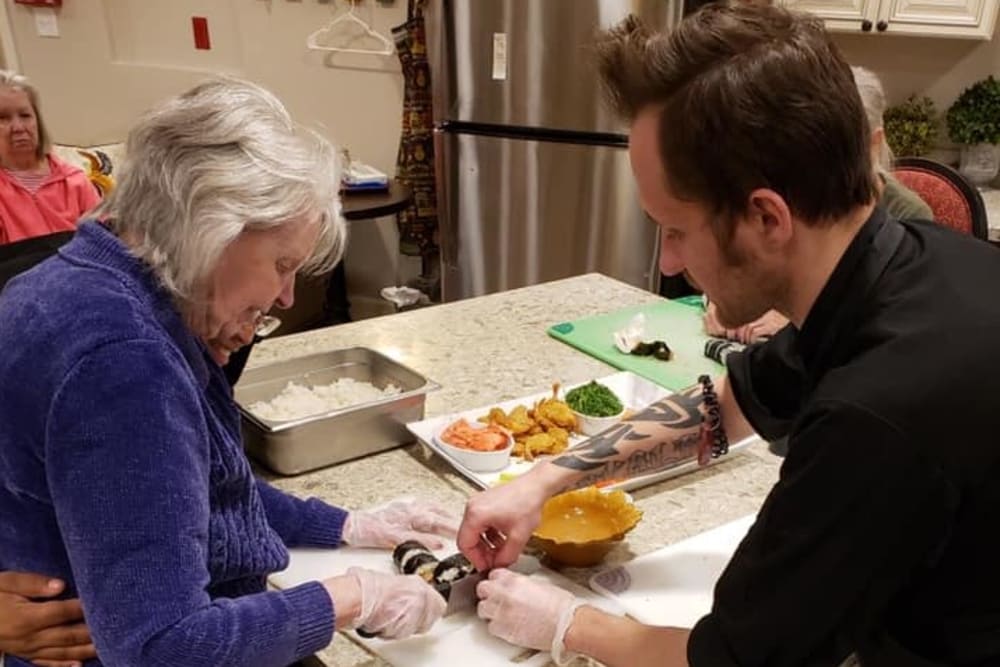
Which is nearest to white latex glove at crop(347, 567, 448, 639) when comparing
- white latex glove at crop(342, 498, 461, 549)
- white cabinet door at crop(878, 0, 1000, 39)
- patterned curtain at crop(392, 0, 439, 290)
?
white latex glove at crop(342, 498, 461, 549)

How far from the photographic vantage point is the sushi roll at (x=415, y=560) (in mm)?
1122

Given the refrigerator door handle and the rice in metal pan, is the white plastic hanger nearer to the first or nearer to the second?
the refrigerator door handle

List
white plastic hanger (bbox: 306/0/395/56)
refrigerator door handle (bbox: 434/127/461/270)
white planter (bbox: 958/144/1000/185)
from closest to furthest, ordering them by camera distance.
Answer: white planter (bbox: 958/144/1000/185), refrigerator door handle (bbox: 434/127/461/270), white plastic hanger (bbox: 306/0/395/56)

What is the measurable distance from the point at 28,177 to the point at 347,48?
161 cm

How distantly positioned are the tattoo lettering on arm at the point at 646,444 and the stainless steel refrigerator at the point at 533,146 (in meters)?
1.92

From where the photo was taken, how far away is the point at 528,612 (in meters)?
1.03

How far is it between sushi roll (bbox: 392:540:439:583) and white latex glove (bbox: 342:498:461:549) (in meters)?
0.02

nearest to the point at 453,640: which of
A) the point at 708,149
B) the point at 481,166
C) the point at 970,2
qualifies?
the point at 708,149

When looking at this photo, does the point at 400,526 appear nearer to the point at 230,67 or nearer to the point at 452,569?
the point at 452,569

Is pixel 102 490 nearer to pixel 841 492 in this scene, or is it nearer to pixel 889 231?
pixel 841 492

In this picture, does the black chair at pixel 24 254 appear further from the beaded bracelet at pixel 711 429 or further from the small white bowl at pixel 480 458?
the beaded bracelet at pixel 711 429

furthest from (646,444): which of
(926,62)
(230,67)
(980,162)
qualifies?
(230,67)

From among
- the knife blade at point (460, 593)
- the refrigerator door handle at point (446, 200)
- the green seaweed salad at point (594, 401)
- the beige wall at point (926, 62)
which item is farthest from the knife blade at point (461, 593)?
the beige wall at point (926, 62)

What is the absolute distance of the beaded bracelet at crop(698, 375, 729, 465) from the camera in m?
1.33
